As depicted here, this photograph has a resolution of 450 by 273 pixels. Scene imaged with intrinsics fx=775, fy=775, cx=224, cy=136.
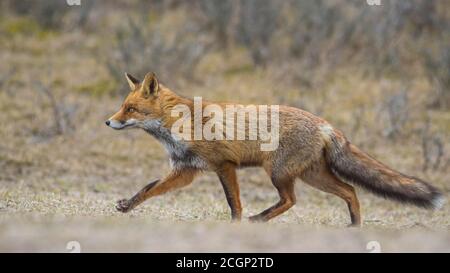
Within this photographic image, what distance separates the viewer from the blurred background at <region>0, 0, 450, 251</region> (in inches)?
383

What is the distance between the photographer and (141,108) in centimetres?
795

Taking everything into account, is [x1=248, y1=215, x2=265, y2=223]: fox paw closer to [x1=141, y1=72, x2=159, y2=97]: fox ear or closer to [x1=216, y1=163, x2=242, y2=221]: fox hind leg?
[x1=216, y1=163, x2=242, y2=221]: fox hind leg

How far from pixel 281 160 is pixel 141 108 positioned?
1.54 m

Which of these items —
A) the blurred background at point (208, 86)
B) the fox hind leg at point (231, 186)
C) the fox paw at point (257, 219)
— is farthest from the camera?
the blurred background at point (208, 86)

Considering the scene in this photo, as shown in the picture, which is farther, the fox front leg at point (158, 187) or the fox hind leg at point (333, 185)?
the fox hind leg at point (333, 185)

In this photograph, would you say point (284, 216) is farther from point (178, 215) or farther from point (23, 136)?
point (23, 136)

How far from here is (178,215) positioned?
322 inches

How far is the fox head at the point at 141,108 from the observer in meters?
7.89
